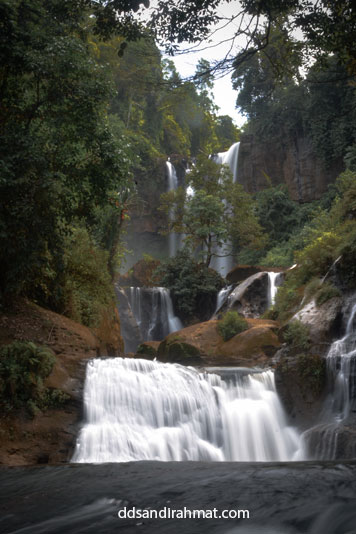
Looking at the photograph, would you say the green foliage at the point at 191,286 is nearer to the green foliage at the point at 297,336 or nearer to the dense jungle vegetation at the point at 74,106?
the dense jungle vegetation at the point at 74,106

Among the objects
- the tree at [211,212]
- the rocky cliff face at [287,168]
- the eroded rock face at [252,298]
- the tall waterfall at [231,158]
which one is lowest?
the eroded rock face at [252,298]

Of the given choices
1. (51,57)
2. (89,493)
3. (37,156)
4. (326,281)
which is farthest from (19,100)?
(326,281)

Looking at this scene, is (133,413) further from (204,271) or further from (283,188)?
(283,188)

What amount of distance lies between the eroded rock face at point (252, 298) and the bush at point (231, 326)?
12.0 ft

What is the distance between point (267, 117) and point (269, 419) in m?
28.5

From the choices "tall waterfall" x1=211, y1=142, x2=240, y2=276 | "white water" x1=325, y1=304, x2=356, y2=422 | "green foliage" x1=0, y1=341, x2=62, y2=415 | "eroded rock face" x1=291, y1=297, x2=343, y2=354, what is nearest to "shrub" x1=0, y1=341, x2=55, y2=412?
"green foliage" x1=0, y1=341, x2=62, y2=415

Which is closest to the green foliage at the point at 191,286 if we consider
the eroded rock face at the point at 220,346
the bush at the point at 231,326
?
the eroded rock face at the point at 220,346

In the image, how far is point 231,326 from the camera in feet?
51.3

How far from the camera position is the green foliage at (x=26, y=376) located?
752 cm

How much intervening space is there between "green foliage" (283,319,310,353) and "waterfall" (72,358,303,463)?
62.4 inches

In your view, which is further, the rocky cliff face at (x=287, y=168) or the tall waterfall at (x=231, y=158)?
the tall waterfall at (x=231, y=158)

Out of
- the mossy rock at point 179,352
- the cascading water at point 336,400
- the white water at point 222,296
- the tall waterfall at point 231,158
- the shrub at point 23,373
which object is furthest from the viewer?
the tall waterfall at point 231,158

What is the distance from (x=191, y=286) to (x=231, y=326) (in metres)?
8.08

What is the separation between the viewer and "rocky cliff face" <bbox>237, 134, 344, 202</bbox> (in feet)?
101
